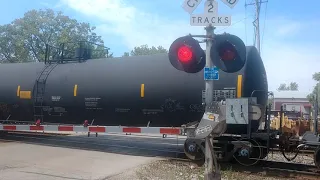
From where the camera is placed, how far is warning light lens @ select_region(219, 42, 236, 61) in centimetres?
458

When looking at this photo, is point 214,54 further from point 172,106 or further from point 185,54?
point 172,106

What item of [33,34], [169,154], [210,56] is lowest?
[169,154]

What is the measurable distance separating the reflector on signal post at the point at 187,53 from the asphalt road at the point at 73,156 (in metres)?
3.52

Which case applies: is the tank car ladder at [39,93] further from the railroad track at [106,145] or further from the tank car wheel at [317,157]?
the tank car wheel at [317,157]

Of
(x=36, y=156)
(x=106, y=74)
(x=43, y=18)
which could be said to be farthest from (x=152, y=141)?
(x=43, y=18)

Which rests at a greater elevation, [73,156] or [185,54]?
[185,54]

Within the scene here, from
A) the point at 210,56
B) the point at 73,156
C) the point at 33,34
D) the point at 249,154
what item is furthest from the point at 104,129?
the point at 33,34

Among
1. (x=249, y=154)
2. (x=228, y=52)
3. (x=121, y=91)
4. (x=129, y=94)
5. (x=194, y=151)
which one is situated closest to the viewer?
(x=228, y=52)

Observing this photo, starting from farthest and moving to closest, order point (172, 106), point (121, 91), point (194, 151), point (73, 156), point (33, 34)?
point (33, 34)
point (121, 91)
point (73, 156)
point (172, 106)
point (194, 151)

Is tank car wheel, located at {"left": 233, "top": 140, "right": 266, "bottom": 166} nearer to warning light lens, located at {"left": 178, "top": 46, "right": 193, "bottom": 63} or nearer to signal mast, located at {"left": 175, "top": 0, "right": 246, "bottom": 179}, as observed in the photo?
signal mast, located at {"left": 175, "top": 0, "right": 246, "bottom": 179}

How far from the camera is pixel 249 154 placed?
8094mm

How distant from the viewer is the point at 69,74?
440 inches

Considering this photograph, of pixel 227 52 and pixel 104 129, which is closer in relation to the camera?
pixel 227 52

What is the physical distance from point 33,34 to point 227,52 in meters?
33.6
